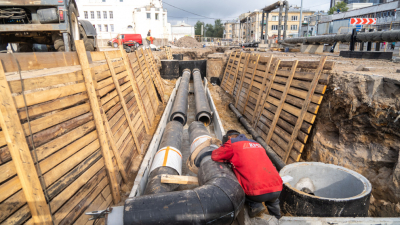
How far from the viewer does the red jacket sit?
3035 millimetres

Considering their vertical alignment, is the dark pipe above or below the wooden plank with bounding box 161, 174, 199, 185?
below

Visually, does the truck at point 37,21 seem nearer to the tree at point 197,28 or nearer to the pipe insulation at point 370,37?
the pipe insulation at point 370,37

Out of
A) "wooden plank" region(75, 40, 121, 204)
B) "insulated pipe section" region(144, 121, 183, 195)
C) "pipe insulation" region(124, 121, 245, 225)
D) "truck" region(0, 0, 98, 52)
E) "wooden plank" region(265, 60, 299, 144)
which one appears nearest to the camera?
"pipe insulation" region(124, 121, 245, 225)

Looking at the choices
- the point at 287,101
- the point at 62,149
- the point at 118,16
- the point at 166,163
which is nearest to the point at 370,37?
the point at 287,101

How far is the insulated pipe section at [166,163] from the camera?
3.64 meters

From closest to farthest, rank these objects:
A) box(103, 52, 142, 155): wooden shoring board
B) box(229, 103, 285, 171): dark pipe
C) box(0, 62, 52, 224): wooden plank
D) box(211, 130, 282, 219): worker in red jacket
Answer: box(0, 62, 52, 224): wooden plank
box(211, 130, 282, 219): worker in red jacket
box(103, 52, 142, 155): wooden shoring board
box(229, 103, 285, 171): dark pipe

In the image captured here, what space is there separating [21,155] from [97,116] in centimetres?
133

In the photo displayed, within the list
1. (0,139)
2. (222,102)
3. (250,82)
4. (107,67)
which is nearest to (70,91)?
(0,139)

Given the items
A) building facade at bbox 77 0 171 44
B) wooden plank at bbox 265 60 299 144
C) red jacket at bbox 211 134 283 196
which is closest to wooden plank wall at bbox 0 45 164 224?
red jacket at bbox 211 134 283 196

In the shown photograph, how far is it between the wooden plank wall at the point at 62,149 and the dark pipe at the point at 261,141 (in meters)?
3.46

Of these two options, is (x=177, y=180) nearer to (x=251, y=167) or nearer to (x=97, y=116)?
(x=251, y=167)

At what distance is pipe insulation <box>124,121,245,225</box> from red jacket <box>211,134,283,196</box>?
22 cm

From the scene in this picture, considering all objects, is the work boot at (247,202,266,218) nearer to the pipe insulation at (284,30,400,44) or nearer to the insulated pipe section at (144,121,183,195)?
the insulated pipe section at (144,121,183,195)

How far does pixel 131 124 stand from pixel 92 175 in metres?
1.96
